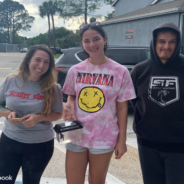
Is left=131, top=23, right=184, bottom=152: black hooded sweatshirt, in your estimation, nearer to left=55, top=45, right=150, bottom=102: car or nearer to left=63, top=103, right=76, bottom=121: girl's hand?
left=63, top=103, right=76, bottom=121: girl's hand

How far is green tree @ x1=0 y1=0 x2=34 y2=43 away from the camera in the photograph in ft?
275

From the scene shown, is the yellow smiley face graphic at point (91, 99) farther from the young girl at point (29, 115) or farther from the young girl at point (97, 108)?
the young girl at point (29, 115)

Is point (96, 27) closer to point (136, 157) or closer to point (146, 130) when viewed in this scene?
point (146, 130)

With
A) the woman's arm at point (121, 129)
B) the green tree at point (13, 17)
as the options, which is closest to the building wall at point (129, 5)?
the woman's arm at point (121, 129)

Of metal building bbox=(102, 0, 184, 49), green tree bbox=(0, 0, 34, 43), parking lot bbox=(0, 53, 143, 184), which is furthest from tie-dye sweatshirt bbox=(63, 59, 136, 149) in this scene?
green tree bbox=(0, 0, 34, 43)

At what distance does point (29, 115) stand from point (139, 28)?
1461cm

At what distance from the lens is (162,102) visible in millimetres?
1846

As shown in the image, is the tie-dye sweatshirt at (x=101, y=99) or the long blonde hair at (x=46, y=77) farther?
the long blonde hair at (x=46, y=77)

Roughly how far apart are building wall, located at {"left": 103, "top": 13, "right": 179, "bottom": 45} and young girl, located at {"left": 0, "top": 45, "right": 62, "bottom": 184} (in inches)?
449

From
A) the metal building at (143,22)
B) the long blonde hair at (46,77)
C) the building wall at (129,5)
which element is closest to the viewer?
the long blonde hair at (46,77)

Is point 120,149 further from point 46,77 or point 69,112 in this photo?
point 46,77

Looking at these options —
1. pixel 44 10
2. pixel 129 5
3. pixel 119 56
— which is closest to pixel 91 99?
pixel 119 56

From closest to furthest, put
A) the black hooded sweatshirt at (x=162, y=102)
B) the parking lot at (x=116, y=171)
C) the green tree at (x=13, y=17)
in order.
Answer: the black hooded sweatshirt at (x=162, y=102)
the parking lot at (x=116, y=171)
the green tree at (x=13, y=17)

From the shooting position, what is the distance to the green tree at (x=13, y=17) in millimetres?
83938
